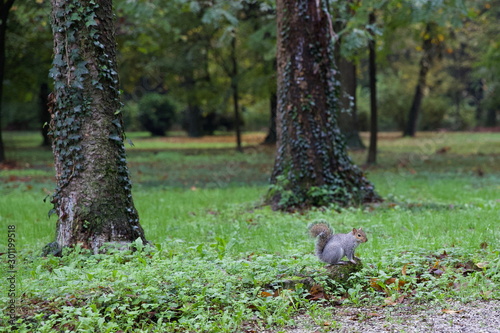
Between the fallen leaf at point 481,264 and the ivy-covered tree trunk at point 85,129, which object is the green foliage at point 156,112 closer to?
the ivy-covered tree trunk at point 85,129

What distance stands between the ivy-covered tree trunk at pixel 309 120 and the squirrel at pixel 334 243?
4413 millimetres

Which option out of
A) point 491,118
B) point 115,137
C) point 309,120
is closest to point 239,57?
point 309,120

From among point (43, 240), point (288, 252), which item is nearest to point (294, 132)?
point (288, 252)

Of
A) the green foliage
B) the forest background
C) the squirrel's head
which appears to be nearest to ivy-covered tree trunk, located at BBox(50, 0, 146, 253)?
the squirrel's head

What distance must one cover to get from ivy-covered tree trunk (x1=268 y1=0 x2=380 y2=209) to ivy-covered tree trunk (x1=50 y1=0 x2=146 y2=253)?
4.17m

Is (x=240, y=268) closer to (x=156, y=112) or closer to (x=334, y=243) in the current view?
(x=334, y=243)

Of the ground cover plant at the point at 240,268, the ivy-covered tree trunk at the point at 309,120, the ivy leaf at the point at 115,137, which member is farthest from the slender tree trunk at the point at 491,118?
the ivy leaf at the point at 115,137

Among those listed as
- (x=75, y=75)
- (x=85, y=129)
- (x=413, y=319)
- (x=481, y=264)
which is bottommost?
(x=413, y=319)

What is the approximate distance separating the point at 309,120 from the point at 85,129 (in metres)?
4.72

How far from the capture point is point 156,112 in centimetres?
4169

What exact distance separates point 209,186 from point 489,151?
16228mm

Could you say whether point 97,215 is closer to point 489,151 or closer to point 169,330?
point 169,330

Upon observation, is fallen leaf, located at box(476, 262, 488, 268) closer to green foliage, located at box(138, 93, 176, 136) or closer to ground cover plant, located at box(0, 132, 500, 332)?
ground cover plant, located at box(0, 132, 500, 332)

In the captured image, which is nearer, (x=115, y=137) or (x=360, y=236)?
(x=360, y=236)
